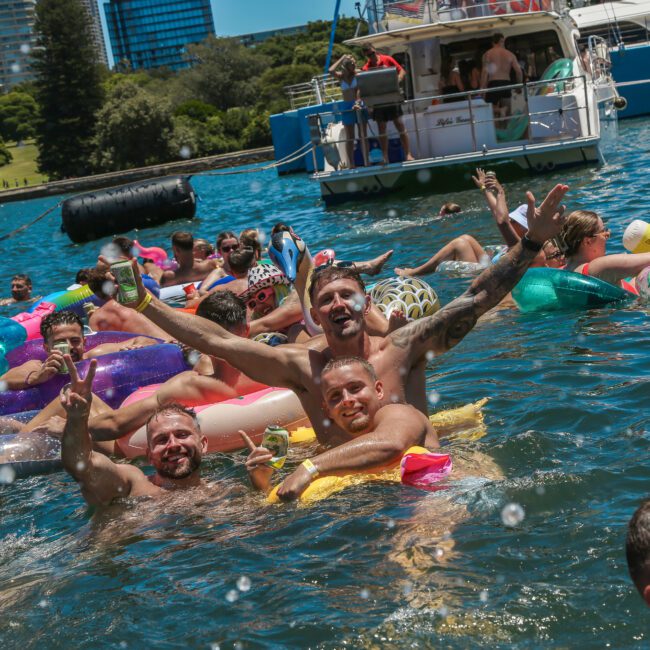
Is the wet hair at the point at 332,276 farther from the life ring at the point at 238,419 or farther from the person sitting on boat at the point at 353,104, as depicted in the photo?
the person sitting on boat at the point at 353,104

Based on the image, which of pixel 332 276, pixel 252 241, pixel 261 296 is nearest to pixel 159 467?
pixel 332 276

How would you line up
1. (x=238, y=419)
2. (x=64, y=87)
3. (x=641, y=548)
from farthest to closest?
1. (x=64, y=87)
2. (x=238, y=419)
3. (x=641, y=548)

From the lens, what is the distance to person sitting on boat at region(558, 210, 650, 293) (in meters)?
8.79

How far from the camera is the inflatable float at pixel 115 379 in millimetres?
7855

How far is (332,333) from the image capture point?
546cm

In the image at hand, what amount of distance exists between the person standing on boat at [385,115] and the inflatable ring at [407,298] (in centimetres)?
1007

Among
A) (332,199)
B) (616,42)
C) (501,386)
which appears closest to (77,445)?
(501,386)

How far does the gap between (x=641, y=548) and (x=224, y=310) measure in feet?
15.4

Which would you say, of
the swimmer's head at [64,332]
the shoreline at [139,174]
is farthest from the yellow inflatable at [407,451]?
the shoreline at [139,174]

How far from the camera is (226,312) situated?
690cm

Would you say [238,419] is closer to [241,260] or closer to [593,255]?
[241,260]

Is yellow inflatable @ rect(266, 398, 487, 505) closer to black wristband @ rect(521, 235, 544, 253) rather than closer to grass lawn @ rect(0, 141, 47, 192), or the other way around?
black wristband @ rect(521, 235, 544, 253)

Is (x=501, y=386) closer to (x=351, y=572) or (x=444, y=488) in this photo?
(x=444, y=488)

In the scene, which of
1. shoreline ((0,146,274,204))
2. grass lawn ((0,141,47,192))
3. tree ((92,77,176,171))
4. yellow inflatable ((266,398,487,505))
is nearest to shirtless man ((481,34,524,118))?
yellow inflatable ((266,398,487,505))
